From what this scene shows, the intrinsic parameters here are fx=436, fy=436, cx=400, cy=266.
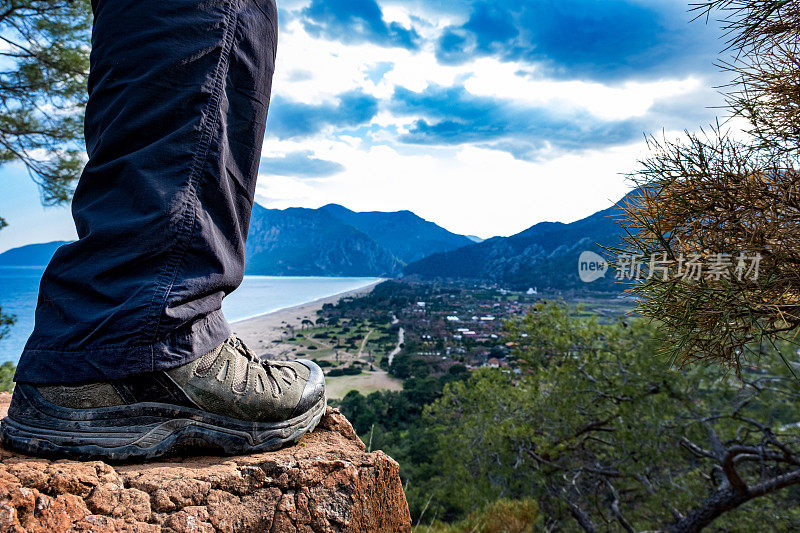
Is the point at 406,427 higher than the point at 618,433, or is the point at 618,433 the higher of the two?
the point at 618,433

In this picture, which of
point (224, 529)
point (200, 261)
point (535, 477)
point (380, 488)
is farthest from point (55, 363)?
point (535, 477)

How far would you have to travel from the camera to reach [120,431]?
1.05m

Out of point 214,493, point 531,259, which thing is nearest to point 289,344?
point 214,493

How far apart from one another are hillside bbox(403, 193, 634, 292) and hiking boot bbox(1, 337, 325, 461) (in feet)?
123

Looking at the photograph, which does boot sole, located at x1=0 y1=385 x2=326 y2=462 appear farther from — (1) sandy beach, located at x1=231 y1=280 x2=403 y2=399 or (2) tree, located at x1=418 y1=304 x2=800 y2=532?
(1) sandy beach, located at x1=231 y1=280 x2=403 y2=399

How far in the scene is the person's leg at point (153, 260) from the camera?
101 centimetres

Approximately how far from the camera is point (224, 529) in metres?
0.95

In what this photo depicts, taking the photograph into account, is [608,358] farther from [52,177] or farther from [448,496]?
[52,177]

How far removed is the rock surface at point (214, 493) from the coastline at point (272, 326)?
20605 mm

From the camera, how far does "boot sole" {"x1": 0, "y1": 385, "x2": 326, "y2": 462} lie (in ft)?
3.31

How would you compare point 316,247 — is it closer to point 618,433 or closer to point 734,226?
point 618,433

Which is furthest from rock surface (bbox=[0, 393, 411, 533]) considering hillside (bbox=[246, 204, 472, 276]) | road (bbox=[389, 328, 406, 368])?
hillside (bbox=[246, 204, 472, 276])

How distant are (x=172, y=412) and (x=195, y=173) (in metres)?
0.60

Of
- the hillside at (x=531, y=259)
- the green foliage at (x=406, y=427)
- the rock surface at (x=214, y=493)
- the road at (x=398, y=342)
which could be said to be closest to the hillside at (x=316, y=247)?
the hillside at (x=531, y=259)
